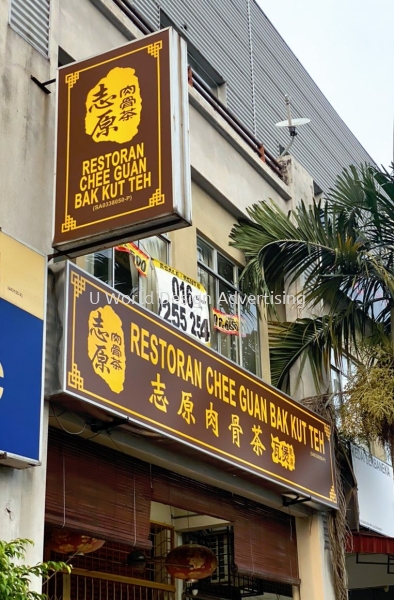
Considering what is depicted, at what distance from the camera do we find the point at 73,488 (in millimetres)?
9320

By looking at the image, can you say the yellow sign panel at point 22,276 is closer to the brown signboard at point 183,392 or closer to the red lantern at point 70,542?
the brown signboard at point 183,392

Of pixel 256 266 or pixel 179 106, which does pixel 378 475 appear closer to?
pixel 256 266

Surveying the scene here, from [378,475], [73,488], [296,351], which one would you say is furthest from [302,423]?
[73,488]

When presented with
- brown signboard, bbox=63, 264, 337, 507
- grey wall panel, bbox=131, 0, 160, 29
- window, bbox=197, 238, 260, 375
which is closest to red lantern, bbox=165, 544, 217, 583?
brown signboard, bbox=63, 264, 337, 507

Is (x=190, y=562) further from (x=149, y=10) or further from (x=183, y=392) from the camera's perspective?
(x=149, y=10)

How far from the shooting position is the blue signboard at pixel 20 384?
7.93m

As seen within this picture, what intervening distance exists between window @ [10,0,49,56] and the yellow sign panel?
9.30ft

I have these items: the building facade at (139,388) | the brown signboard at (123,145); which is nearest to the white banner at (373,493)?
the building facade at (139,388)

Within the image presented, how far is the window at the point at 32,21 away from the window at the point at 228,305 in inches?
167

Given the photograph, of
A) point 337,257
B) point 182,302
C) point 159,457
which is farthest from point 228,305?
point 159,457

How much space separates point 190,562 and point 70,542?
2.18 m

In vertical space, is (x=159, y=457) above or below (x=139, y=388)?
below

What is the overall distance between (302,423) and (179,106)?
233 inches

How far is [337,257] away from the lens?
1380cm
